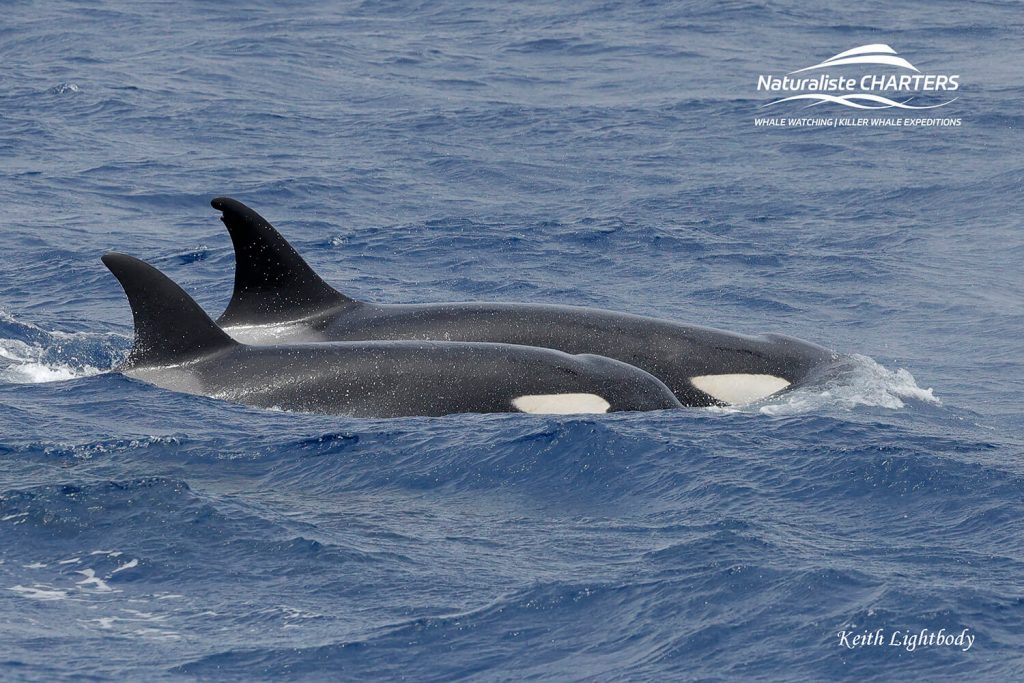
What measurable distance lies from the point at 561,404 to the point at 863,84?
20299 millimetres

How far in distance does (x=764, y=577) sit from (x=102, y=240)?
13.0 meters

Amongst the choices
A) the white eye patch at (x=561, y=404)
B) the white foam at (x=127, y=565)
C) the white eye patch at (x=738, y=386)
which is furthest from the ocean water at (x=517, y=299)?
the white eye patch at (x=561, y=404)

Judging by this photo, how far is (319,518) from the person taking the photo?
9.80 meters

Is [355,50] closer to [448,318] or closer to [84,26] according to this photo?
[84,26]

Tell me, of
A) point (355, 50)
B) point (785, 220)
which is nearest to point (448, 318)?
point (785, 220)

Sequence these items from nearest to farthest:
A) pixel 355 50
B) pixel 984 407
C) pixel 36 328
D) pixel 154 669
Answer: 1. pixel 154 669
2. pixel 984 407
3. pixel 36 328
4. pixel 355 50

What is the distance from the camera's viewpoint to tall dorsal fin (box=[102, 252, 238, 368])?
39.3 ft

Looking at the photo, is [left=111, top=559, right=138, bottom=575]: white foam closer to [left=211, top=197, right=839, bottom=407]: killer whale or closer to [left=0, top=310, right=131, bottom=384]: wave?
[left=0, top=310, right=131, bottom=384]: wave

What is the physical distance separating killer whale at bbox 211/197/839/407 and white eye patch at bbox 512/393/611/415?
4.41 ft

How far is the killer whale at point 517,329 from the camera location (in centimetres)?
1348

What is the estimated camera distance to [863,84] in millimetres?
30578

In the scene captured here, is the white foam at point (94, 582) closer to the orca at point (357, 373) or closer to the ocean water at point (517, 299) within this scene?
the ocean water at point (517, 299)

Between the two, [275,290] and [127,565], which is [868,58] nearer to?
[275,290]

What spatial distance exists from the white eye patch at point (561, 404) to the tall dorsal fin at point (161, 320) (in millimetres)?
2463
